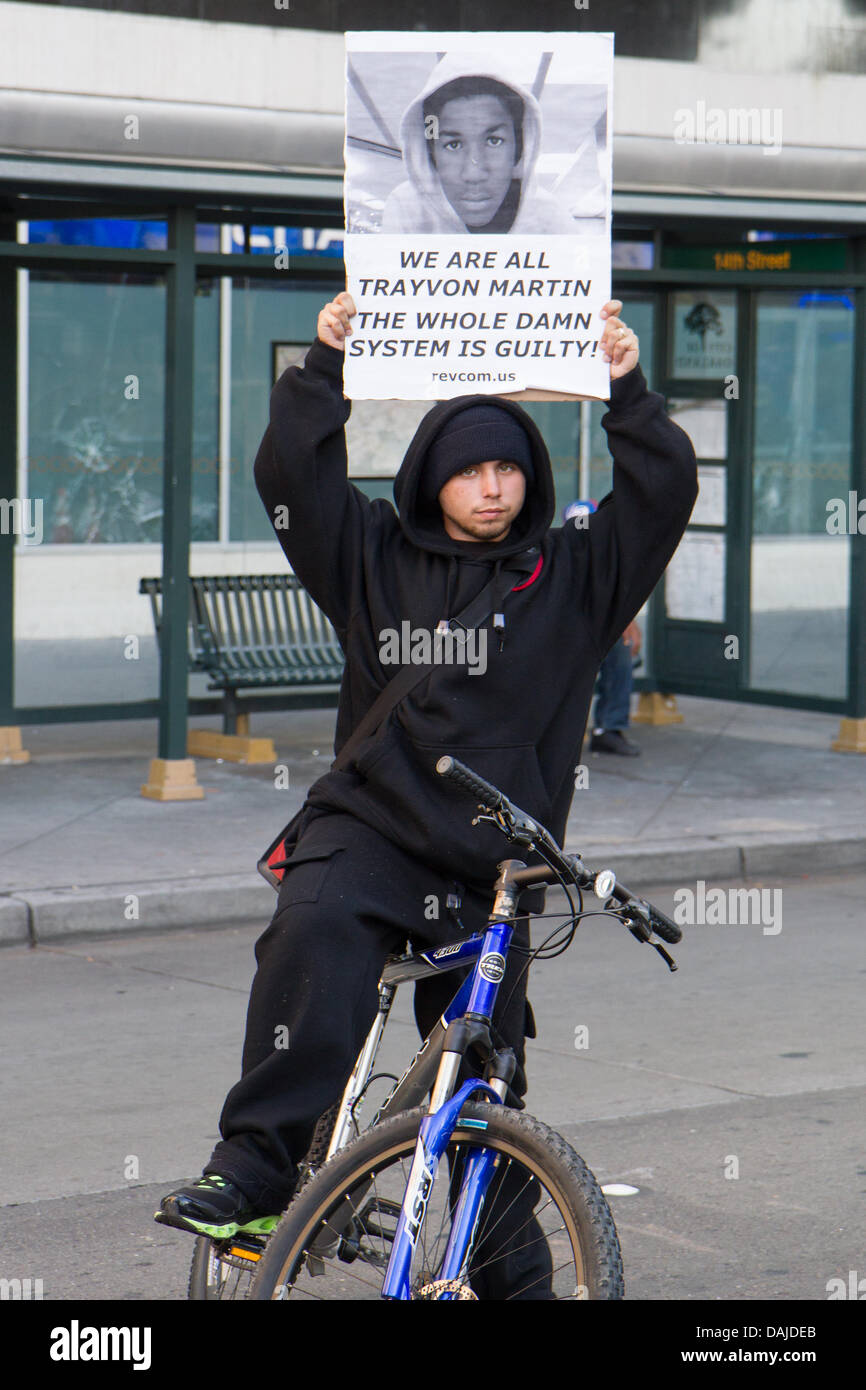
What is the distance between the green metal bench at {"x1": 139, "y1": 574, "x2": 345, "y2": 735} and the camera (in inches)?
439

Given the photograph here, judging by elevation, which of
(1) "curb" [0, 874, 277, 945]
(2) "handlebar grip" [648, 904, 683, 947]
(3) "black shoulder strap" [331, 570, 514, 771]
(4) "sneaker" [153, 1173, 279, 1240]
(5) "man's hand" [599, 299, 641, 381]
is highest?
(5) "man's hand" [599, 299, 641, 381]

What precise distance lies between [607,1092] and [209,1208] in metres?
2.74

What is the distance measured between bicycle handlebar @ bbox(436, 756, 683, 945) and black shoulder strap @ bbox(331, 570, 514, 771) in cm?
35

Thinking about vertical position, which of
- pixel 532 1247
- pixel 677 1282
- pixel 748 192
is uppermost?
pixel 748 192

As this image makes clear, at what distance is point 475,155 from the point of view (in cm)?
388

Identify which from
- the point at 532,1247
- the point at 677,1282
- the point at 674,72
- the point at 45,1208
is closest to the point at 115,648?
the point at 674,72

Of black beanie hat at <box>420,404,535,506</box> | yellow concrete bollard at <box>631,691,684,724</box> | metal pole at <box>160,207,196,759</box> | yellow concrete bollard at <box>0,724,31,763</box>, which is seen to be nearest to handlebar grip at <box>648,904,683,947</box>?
black beanie hat at <box>420,404,535,506</box>

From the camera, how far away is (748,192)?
11.0 metres

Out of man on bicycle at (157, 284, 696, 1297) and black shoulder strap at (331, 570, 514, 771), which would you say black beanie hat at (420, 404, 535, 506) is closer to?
man on bicycle at (157, 284, 696, 1297)

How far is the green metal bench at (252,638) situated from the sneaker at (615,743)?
5.14ft

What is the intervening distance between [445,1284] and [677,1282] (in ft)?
4.64

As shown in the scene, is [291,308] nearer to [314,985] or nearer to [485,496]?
[485,496]

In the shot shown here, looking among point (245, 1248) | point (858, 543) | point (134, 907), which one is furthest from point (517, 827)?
point (858, 543)

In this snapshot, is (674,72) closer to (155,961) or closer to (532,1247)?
(155,961)
